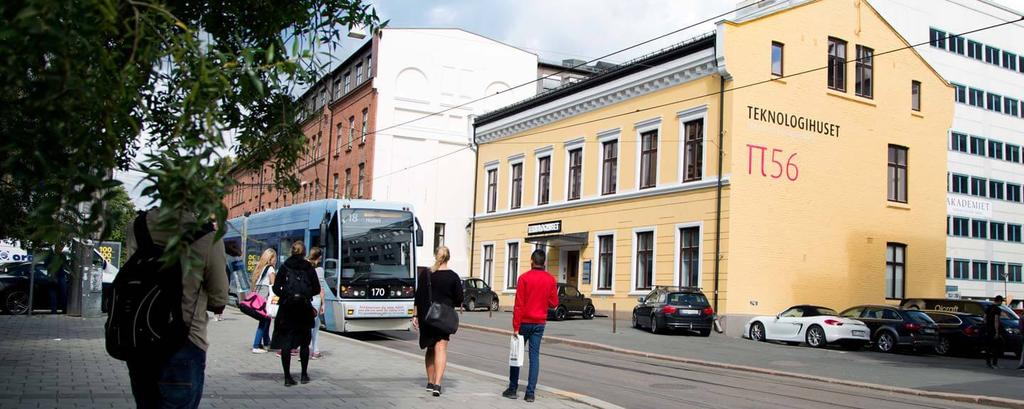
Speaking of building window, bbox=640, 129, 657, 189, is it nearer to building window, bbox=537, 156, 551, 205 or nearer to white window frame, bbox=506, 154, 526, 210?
building window, bbox=537, 156, 551, 205

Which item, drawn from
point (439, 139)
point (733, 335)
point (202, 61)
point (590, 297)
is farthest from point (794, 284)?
point (202, 61)

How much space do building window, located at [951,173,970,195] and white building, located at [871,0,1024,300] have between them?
67 mm

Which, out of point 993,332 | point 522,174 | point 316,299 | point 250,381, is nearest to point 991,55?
point 522,174

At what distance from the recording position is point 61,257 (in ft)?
10.9

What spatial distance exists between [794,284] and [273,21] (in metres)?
27.7

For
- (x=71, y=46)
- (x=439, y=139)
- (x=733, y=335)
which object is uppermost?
(x=439, y=139)

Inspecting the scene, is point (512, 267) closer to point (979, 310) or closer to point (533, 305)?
point (979, 310)

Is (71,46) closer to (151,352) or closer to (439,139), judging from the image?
(151,352)

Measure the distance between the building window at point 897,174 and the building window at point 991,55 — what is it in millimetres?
33778

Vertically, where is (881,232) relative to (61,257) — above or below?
above

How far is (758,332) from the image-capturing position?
2767cm

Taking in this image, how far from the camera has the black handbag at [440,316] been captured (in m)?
10.1

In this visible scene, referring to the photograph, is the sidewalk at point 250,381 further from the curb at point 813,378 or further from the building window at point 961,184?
the building window at point 961,184

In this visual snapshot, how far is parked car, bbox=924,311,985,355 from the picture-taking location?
989 inches
